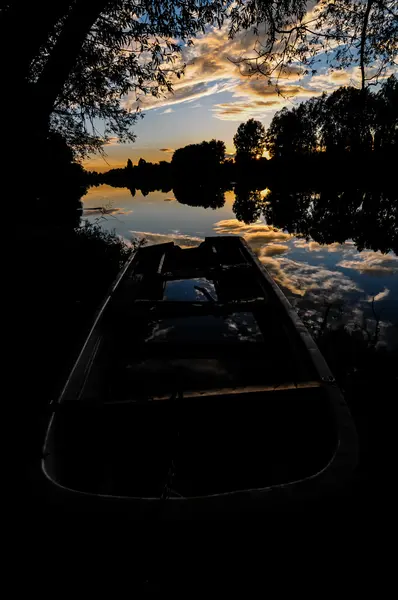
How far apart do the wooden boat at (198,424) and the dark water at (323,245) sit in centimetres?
230

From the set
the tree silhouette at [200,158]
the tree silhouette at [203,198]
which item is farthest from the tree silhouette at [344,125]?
the tree silhouette at [200,158]

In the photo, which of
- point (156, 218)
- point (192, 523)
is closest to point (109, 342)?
point (192, 523)

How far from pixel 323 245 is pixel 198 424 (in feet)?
42.2

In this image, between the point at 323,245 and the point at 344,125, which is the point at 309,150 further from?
the point at 344,125

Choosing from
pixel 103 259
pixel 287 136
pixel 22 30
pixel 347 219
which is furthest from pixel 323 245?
pixel 287 136

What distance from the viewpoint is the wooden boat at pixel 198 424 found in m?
2.04

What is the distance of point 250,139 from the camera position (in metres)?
107

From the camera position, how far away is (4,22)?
3.83 meters

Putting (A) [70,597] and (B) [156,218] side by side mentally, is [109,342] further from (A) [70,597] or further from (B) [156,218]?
(B) [156,218]

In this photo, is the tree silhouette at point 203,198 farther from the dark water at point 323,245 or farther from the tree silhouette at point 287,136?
the tree silhouette at point 287,136

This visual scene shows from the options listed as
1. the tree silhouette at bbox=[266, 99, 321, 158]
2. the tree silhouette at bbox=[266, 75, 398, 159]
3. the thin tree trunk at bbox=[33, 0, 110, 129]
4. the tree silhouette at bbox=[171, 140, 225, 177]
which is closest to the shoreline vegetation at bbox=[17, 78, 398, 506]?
the tree silhouette at bbox=[266, 75, 398, 159]

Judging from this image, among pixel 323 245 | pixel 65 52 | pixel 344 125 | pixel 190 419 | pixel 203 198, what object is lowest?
pixel 323 245

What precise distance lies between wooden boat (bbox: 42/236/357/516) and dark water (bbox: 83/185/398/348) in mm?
2295

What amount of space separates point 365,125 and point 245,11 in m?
4.54
